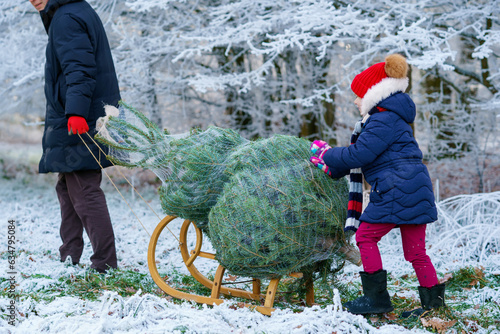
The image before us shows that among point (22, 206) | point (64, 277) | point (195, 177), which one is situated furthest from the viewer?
point (22, 206)

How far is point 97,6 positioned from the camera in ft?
21.0

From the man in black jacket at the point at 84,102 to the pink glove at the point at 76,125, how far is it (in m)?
0.02

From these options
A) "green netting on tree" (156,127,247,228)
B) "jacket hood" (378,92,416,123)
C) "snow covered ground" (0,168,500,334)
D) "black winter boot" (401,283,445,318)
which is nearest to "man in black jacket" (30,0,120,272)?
"snow covered ground" (0,168,500,334)

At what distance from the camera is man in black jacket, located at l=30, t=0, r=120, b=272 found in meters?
3.64

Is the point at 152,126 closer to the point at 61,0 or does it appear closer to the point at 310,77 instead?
the point at 61,0

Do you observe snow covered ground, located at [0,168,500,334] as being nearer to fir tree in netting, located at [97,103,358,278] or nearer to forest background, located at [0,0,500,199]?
fir tree in netting, located at [97,103,358,278]

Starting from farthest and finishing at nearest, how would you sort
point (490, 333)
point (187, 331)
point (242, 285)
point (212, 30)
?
point (212, 30) → point (242, 285) → point (490, 333) → point (187, 331)

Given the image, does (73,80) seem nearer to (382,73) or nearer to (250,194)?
(250,194)

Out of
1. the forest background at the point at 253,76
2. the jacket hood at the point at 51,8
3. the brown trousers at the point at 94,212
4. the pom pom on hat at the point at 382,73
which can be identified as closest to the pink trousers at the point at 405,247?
the pom pom on hat at the point at 382,73

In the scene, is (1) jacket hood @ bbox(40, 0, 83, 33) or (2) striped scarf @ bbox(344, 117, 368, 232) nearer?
A: (2) striped scarf @ bbox(344, 117, 368, 232)

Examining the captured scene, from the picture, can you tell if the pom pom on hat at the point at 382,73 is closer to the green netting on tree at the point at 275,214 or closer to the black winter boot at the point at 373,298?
the green netting on tree at the point at 275,214

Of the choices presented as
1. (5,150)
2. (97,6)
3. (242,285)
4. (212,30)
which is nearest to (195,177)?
(242,285)

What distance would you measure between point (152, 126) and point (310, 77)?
13.7 feet

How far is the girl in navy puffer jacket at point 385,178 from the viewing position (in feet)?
8.91
